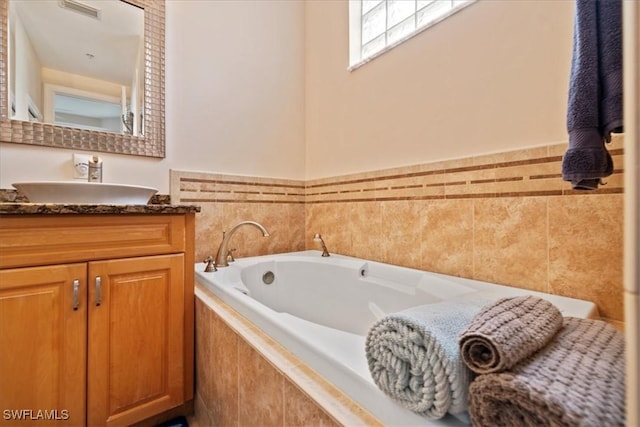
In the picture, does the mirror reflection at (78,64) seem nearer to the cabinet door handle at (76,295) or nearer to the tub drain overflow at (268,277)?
the cabinet door handle at (76,295)

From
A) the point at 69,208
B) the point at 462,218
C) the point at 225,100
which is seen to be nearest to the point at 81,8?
the point at 225,100

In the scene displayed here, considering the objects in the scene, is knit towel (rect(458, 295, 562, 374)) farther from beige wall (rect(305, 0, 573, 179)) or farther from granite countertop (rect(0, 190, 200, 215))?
granite countertop (rect(0, 190, 200, 215))

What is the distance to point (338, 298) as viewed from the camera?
1.55 meters

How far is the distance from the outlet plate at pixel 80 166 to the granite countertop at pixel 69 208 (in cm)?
22

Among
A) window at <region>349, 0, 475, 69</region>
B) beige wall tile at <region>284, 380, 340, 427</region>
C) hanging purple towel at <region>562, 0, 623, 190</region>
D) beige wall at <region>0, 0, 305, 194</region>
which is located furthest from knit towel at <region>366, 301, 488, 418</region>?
beige wall at <region>0, 0, 305, 194</region>

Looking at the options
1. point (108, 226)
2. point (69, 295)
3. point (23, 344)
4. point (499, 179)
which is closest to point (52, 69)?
point (108, 226)

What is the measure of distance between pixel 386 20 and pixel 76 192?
1.79m

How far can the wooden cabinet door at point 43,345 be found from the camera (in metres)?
0.85

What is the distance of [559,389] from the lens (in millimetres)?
364

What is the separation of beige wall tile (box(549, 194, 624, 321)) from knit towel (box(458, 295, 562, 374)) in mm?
596

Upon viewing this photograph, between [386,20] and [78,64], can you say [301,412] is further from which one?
[386,20]

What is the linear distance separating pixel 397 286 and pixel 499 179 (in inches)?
24.2

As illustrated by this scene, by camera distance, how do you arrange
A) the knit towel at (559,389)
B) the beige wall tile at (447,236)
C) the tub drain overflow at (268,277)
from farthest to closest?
the tub drain overflow at (268,277) < the beige wall tile at (447,236) < the knit towel at (559,389)

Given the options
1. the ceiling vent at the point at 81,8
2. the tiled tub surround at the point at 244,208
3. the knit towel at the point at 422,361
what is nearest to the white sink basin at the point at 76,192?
the tiled tub surround at the point at 244,208
